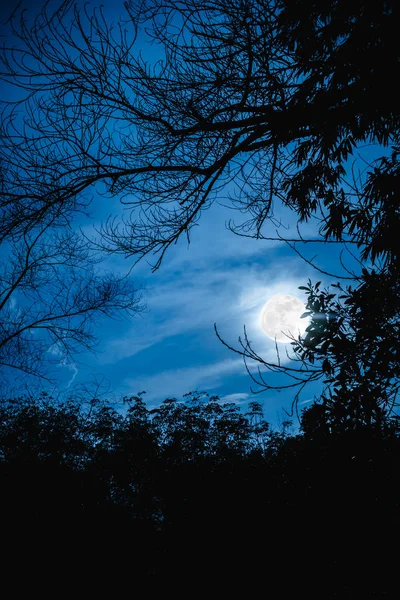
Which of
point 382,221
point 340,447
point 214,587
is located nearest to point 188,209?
point 382,221


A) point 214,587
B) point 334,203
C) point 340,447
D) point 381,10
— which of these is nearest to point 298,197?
point 334,203

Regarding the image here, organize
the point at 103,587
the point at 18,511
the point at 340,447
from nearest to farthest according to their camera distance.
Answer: the point at 340,447, the point at 103,587, the point at 18,511

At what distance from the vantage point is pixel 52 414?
884 cm

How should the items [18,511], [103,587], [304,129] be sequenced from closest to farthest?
1. [304,129]
2. [103,587]
3. [18,511]

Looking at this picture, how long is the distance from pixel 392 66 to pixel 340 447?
3.10 metres

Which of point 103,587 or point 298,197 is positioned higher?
point 298,197

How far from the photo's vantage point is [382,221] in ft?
11.3

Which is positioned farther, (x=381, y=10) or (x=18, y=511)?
(x=18, y=511)

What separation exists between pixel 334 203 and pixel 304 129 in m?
0.86

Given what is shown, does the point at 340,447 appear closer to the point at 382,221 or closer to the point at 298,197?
the point at 382,221

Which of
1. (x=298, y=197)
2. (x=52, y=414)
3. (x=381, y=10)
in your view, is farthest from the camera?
(x=52, y=414)

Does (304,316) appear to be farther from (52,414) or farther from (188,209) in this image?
(52,414)

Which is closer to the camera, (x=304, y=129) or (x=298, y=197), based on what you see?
(x=304, y=129)

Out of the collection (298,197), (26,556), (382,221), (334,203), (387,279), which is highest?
(298,197)
